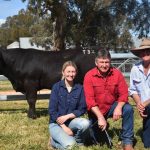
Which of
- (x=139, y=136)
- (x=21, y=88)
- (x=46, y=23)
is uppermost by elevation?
(x=46, y=23)

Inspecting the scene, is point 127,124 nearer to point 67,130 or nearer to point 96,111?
point 96,111

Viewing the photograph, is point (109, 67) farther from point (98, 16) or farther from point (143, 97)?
point (98, 16)

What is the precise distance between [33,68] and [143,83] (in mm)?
3463

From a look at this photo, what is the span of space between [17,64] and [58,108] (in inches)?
142

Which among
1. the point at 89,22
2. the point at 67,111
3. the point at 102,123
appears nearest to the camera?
the point at 102,123

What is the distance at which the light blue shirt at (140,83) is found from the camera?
22.6 ft

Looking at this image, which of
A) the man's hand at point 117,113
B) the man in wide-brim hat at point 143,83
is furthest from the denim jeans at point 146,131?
the man's hand at point 117,113

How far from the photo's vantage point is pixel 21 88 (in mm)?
→ 9852

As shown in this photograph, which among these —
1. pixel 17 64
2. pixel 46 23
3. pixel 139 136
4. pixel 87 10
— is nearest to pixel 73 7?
pixel 87 10

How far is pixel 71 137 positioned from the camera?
20.2ft

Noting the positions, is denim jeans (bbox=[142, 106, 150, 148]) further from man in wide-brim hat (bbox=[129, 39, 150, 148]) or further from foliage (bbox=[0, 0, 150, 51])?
foliage (bbox=[0, 0, 150, 51])

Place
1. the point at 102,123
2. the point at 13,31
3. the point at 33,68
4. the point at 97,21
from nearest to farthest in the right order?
the point at 102,123
the point at 33,68
the point at 97,21
the point at 13,31

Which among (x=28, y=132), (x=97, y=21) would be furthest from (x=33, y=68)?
(x=97, y=21)

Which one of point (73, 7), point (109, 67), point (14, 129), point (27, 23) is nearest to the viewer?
point (109, 67)
